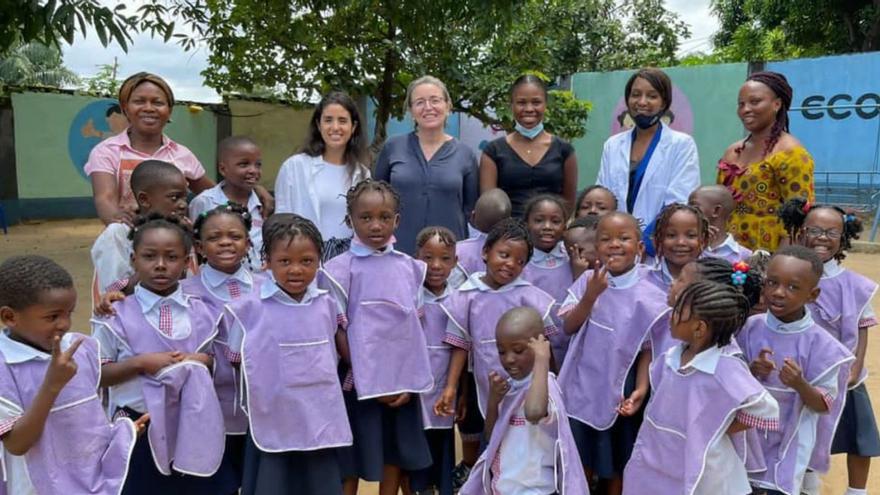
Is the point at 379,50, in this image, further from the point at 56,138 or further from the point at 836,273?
the point at 56,138

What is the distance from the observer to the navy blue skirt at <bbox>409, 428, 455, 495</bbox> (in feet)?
9.55

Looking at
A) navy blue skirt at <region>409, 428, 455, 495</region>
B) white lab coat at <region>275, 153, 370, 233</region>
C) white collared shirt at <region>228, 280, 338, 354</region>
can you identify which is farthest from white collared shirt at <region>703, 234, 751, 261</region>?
white collared shirt at <region>228, 280, 338, 354</region>

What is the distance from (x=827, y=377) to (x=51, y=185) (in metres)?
13.6

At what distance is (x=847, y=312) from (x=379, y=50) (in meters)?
6.42

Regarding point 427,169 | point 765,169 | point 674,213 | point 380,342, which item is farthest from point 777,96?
point 380,342

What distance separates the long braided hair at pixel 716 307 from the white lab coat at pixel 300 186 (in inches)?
60.3

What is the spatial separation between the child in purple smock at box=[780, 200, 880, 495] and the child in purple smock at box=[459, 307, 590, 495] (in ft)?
3.92

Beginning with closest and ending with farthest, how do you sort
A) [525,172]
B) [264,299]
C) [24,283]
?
1. [24,283]
2. [264,299]
3. [525,172]

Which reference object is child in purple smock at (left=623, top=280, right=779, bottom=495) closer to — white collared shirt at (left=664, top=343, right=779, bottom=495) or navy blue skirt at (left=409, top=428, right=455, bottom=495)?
white collared shirt at (left=664, top=343, right=779, bottom=495)

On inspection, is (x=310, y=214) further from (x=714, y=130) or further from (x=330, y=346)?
(x=714, y=130)

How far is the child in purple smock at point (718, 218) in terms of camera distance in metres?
2.96

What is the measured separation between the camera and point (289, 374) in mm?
2363

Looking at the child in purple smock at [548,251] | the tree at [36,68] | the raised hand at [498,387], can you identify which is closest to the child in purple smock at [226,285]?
the raised hand at [498,387]

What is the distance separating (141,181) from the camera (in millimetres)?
2746
